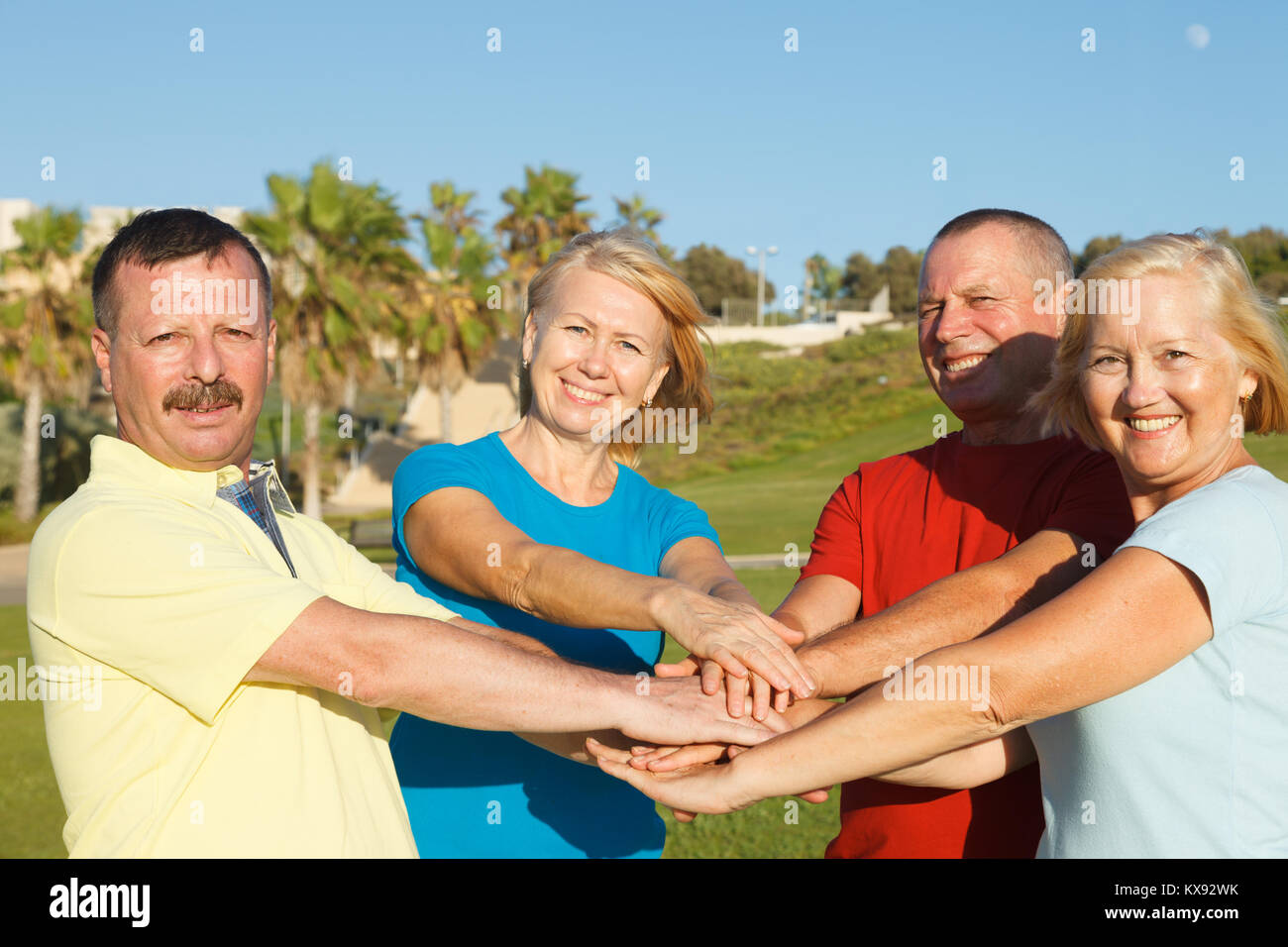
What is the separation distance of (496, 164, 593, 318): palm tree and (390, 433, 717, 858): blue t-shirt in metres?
37.2

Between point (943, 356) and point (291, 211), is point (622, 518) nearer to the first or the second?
point (943, 356)

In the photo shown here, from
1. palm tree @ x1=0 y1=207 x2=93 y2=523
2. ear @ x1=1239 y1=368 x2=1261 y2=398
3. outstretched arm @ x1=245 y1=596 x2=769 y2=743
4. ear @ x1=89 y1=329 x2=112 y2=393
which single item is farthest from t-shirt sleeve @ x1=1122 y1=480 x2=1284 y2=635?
palm tree @ x1=0 y1=207 x2=93 y2=523

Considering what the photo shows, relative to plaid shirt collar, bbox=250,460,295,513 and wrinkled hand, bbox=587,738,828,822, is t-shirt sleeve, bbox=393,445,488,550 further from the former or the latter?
wrinkled hand, bbox=587,738,828,822

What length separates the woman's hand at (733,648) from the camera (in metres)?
2.88

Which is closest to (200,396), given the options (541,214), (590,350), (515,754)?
(590,350)

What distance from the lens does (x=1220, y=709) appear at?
217cm

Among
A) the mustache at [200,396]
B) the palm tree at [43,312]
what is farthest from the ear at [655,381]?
the palm tree at [43,312]

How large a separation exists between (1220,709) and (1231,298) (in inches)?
33.4

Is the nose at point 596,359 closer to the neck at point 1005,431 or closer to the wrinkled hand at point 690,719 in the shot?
the wrinkled hand at point 690,719

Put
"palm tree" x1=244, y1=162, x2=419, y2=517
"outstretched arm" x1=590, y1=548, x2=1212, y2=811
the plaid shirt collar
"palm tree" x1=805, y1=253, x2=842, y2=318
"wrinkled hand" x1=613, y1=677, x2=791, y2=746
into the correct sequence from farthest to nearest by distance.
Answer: "palm tree" x1=805, y1=253, x2=842, y2=318 → "palm tree" x1=244, y1=162, x2=419, y2=517 → "wrinkled hand" x1=613, y1=677, x2=791, y2=746 → the plaid shirt collar → "outstretched arm" x1=590, y1=548, x2=1212, y2=811

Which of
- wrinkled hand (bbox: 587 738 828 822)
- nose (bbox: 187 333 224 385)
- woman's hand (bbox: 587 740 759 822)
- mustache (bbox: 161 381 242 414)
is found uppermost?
nose (bbox: 187 333 224 385)

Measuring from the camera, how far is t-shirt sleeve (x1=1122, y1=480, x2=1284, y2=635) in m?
2.12

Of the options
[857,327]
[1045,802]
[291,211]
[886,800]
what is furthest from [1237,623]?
[857,327]

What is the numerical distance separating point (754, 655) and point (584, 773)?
65 cm
